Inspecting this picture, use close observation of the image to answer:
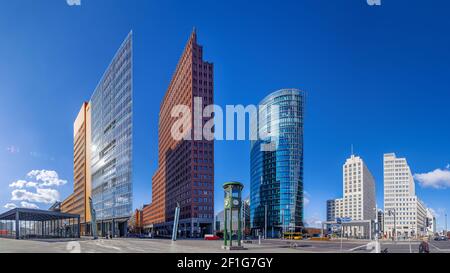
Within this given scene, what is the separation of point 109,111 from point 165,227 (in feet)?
122

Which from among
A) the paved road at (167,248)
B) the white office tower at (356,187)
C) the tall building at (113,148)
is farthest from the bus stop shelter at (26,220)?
the white office tower at (356,187)

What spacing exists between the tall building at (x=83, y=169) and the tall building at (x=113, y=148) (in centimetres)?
831

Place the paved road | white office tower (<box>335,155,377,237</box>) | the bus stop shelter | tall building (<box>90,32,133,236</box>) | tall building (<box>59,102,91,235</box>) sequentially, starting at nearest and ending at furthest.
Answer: white office tower (<box>335,155,377,237</box>)
the paved road
the bus stop shelter
tall building (<box>90,32,133,236</box>)
tall building (<box>59,102,91,235</box>)

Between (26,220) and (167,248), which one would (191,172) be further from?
(167,248)

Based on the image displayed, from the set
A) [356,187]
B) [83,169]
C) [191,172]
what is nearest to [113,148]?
[191,172]

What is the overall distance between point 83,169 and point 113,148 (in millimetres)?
39024

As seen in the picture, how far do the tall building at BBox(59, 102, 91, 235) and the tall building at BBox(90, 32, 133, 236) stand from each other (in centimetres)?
831

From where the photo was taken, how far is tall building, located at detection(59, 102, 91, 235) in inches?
3557

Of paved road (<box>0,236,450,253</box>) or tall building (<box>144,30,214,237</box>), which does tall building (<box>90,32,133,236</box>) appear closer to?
tall building (<box>144,30,214,237</box>)

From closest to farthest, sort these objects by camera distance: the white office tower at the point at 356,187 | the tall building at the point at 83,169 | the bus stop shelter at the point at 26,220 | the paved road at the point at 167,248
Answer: the white office tower at the point at 356,187 → the paved road at the point at 167,248 → the bus stop shelter at the point at 26,220 → the tall building at the point at 83,169

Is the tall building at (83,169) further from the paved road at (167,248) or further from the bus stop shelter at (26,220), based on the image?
the paved road at (167,248)

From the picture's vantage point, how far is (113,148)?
202 ft

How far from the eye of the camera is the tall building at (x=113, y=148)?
2184 inches

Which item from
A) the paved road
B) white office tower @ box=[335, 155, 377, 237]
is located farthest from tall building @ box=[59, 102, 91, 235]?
the paved road
